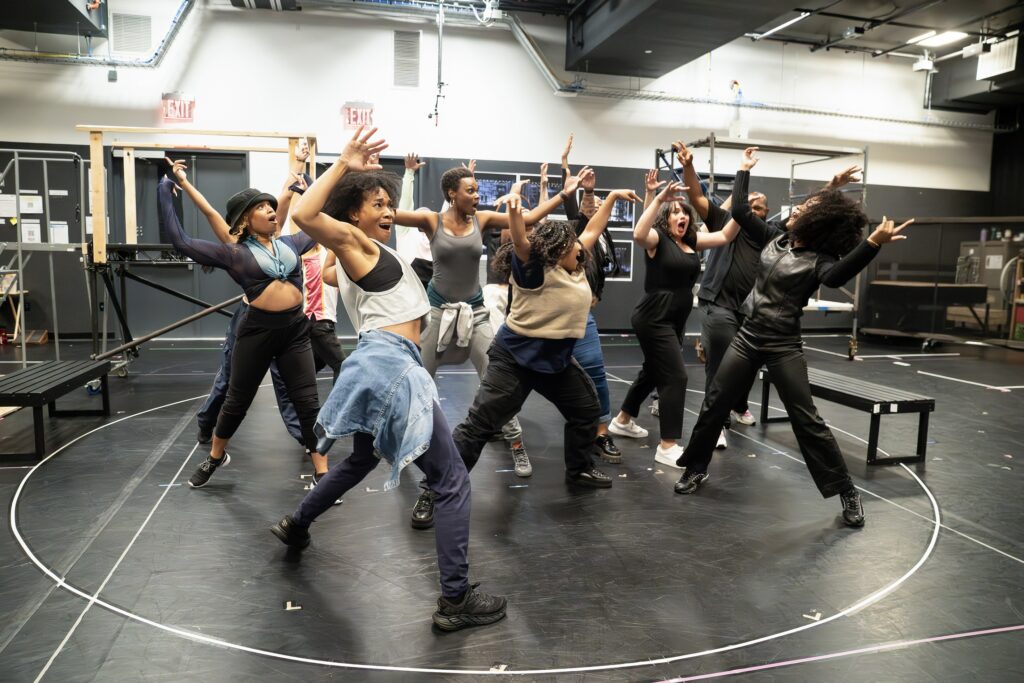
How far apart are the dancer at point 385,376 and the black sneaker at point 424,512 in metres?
0.77

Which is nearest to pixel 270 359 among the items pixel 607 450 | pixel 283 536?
pixel 283 536

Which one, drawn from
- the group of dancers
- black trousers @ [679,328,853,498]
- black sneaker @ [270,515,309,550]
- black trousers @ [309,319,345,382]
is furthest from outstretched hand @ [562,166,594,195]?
black sneaker @ [270,515,309,550]

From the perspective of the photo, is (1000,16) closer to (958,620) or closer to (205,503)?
(958,620)

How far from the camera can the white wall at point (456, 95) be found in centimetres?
930

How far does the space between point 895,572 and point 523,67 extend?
9134 mm

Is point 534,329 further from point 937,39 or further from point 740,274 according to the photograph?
point 937,39

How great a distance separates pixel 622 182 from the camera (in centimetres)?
1090

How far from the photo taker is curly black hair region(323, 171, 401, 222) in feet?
8.34

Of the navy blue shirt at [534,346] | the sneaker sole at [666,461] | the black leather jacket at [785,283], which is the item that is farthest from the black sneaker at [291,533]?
the black leather jacket at [785,283]

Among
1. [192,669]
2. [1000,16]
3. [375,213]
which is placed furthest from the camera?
[1000,16]

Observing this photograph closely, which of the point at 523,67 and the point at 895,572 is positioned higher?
the point at 523,67

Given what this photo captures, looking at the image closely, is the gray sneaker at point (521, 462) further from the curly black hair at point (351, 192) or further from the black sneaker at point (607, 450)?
the curly black hair at point (351, 192)

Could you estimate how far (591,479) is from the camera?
3945 millimetres

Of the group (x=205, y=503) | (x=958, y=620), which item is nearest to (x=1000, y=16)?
(x=958, y=620)
